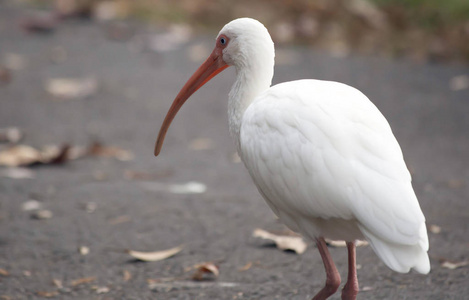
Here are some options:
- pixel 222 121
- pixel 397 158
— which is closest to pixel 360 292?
pixel 397 158

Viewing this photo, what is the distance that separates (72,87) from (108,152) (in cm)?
219

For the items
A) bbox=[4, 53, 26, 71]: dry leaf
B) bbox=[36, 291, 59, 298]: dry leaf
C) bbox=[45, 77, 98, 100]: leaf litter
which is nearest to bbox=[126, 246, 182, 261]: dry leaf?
bbox=[36, 291, 59, 298]: dry leaf

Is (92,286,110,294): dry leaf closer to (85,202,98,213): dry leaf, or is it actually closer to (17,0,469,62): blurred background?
(85,202,98,213): dry leaf

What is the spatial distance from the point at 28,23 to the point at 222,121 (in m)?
4.68

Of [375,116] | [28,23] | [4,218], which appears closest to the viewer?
[375,116]

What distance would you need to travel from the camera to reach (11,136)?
23.9 ft

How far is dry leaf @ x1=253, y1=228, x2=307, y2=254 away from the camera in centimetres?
464

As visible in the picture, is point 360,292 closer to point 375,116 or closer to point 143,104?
point 375,116

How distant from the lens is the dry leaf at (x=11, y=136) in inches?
285

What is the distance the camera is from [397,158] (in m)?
3.28

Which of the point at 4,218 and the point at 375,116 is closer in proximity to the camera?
the point at 375,116

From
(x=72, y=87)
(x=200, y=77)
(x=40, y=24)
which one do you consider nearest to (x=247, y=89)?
(x=200, y=77)

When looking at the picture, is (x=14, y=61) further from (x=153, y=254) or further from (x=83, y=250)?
(x=153, y=254)

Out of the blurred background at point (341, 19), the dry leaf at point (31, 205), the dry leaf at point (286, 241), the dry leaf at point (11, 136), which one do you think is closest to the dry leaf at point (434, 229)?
the dry leaf at point (286, 241)
